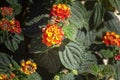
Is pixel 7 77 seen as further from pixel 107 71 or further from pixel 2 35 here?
pixel 107 71

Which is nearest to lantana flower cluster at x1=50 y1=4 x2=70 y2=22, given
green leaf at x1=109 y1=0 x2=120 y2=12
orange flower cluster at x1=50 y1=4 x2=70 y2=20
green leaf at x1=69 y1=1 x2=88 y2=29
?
orange flower cluster at x1=50 y1=4 x2=70 y2=20

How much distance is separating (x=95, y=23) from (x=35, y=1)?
1.48ft

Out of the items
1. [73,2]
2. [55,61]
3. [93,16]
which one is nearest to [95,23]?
[93,16]

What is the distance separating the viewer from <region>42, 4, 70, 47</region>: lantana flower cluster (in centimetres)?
201

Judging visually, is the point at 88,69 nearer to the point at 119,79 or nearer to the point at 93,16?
the point at 119,79

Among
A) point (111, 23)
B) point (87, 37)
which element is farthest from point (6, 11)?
point (111, 23)

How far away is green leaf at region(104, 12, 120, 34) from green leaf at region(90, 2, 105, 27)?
15cm

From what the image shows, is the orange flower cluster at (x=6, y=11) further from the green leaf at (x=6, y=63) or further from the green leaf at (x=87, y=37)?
the green leaf at (x=87, y=37)

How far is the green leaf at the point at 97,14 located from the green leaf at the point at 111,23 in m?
0.15

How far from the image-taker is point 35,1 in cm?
253

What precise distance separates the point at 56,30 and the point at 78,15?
0.37 m

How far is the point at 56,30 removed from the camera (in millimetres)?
2002

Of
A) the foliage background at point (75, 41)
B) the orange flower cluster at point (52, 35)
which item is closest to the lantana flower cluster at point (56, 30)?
the orange flower cluster at point (52, 35)

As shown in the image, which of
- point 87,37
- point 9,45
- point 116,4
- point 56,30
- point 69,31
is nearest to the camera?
point 56,30
